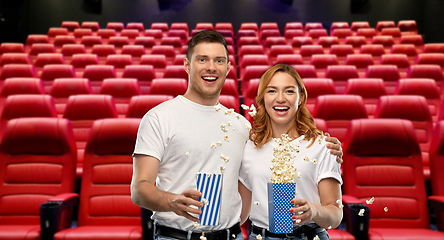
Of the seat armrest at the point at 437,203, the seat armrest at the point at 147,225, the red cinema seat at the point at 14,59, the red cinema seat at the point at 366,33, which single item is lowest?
the seat armrest at the point at 147,225

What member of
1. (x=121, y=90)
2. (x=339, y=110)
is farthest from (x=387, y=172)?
(x=121, y=90)

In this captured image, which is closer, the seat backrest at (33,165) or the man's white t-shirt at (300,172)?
the man's white t-shirt at (300,172)

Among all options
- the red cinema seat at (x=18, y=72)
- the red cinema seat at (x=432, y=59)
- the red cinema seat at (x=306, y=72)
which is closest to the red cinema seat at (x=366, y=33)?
the red cinema seat at (x=432, y=59)

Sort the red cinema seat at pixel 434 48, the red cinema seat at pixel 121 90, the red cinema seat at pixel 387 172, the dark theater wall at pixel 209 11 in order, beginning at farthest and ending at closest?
1. the dark theater wall at pixel 209 11
2. the red cinema seat at pixel 434 48
3. the red cinema seat at pixel 121 90
4. the red cinema seat at pixel 387 172

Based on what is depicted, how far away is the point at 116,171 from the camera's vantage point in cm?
111

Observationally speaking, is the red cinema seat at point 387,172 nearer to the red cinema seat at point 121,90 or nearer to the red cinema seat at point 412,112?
the red cinema seat at point 412,112

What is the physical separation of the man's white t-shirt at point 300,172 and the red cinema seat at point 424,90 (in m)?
1.41

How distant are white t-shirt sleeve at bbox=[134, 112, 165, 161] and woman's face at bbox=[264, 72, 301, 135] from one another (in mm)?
214

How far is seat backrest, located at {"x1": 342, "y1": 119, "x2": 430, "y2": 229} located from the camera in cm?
107

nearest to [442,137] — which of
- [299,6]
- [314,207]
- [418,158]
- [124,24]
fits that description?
[418,158]

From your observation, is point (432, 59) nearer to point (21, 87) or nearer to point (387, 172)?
point (387, 172)

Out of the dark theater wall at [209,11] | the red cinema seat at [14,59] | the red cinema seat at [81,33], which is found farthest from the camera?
the dark theater wall at [209,11]

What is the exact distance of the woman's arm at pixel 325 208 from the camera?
1.57 feet

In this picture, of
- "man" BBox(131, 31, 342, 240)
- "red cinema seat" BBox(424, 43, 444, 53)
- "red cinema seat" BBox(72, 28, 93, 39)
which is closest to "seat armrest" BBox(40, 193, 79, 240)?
"man" BBox(131, 31, 342, 240)
